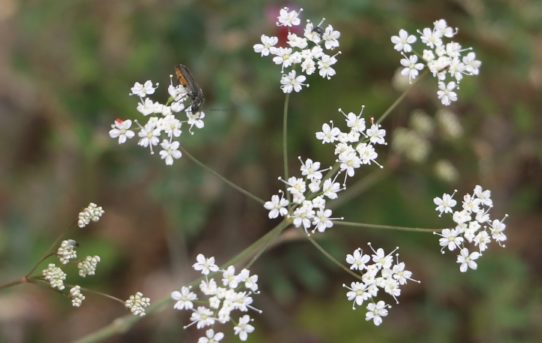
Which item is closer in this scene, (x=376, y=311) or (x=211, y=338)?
(x=211, y=338)

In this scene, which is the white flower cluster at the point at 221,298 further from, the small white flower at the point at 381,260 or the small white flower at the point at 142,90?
the small white flower at the point at 142,90

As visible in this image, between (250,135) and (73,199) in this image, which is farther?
(73,199)

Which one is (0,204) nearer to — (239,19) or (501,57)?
(239,19)

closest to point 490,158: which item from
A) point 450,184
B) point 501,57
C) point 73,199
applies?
point 450,184

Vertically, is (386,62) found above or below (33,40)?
below

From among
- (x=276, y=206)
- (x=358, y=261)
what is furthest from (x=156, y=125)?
(x=358, y=261)

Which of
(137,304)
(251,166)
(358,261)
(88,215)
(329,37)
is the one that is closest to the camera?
(137,304)

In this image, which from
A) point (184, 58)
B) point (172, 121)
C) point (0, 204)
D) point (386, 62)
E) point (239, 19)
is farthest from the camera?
point (0, 204)

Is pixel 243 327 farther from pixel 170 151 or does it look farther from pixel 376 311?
pixel 170 151

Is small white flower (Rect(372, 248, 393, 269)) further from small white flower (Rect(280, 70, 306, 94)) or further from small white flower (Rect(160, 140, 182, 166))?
small white flower (Rect(160, 140, 182, 166))
